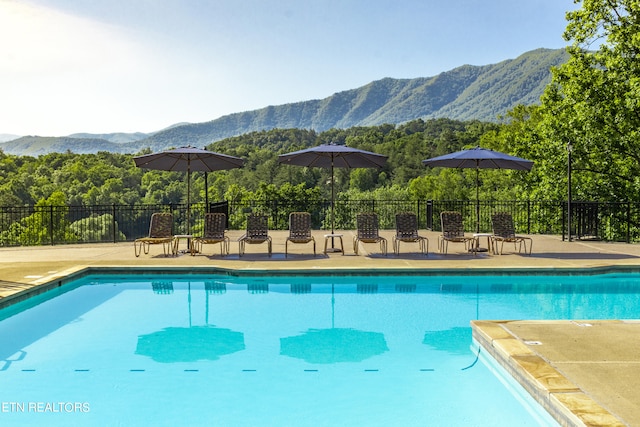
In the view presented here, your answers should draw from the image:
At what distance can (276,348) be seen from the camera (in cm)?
534

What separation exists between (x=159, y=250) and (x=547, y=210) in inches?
705

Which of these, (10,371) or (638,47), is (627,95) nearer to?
(638,47)

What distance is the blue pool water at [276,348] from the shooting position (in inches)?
151

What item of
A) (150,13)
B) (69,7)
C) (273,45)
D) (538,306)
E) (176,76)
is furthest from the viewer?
(176,76)

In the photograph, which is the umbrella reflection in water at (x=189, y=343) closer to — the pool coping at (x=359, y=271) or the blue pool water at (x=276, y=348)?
the blue pool water at (x=276, y=348)

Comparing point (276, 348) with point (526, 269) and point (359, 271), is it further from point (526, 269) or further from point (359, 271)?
point (526, 269)

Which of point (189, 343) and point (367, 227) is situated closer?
point (189, 343)

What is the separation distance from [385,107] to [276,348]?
473 ft

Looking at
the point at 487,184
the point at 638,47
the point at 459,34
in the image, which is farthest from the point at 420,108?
the point at 638,47

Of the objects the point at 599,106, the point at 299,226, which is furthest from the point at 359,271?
the point at 599,106

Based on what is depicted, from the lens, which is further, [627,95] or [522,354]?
[627,95]

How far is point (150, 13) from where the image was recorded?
53.3 ft

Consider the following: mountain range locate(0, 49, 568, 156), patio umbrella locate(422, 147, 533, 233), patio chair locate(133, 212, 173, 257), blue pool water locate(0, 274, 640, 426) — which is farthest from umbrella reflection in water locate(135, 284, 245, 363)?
mountain range locate(0, 49, 568, 156)

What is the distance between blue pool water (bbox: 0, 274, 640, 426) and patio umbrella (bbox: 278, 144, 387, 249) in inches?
116
